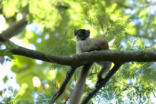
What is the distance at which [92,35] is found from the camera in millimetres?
5137

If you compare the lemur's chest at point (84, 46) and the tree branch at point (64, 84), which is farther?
the lemur's chest at point (84, 46)

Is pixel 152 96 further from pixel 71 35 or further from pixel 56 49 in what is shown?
pixel 71 35

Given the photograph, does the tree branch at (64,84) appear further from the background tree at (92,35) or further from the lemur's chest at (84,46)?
the lemur's chest at (84,46)

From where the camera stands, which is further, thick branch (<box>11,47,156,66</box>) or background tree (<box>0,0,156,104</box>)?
background tree (<box>0,0,156,104</box>)

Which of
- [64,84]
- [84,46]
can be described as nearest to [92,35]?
[84,46]

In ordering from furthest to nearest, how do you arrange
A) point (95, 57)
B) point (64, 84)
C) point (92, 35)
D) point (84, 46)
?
1. point (92, 35)
2. point (84, 46)
3. point (64, 84)
4. point (95, 57)

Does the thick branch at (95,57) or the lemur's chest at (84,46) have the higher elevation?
the thick branch at (95,57)

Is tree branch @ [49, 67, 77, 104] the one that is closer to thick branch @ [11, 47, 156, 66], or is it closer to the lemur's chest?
thick branch @ [11, 47, 156, 66]

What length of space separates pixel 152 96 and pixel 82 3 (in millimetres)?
3848

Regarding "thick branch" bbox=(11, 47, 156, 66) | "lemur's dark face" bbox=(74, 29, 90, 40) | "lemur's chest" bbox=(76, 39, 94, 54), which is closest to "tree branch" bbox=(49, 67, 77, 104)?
"thick branch" bbox=(11, 47, 156, 66)

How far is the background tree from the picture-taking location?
3.58 metres

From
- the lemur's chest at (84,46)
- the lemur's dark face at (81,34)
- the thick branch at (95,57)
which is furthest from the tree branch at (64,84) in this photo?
the lemur's dark face at (81,34)

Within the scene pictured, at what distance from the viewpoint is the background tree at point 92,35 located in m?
3.58

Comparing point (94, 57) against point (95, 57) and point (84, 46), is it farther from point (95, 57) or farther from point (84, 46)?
point (84, 46)
